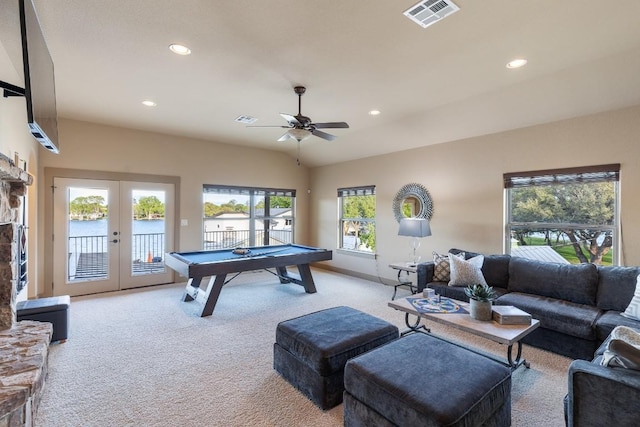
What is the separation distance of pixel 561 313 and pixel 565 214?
1629mm

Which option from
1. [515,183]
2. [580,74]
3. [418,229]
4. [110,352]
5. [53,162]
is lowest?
[110,352]

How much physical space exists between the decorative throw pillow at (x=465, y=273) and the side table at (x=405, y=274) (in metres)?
0.62

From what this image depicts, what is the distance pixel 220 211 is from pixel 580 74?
624 cm

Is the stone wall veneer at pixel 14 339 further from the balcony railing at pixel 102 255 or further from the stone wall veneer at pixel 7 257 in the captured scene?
the balcony railing at pixel 102 255

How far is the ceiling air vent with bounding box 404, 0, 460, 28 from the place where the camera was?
2.17 metres

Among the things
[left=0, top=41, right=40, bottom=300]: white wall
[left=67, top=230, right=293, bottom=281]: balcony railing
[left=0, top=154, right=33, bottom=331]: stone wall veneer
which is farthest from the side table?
[left=0, top=41, right=40, bottom=300]: white wall

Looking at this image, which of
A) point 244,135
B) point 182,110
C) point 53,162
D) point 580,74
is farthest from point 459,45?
point 53,162

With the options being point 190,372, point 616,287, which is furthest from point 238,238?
point 616,287

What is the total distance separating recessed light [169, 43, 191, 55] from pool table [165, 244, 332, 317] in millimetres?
2395

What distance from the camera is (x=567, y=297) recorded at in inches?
135

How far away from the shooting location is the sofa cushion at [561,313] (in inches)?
113

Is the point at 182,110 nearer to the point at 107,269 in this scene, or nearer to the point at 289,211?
the point at 107,269

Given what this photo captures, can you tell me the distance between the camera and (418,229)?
192 inches

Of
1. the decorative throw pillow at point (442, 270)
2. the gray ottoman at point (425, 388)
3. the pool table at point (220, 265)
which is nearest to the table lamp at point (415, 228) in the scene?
the decorative throw pillow at point (442, 270)
